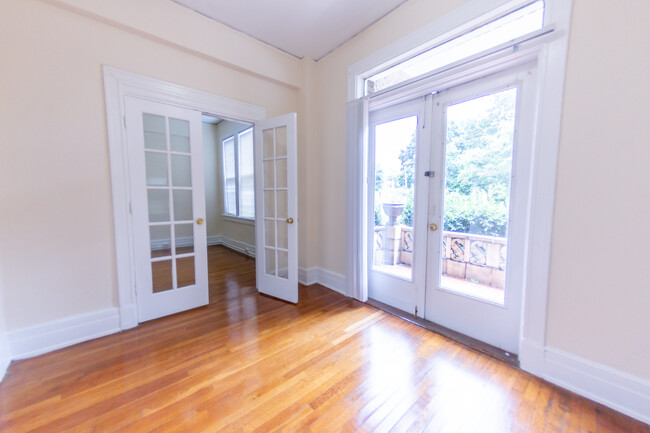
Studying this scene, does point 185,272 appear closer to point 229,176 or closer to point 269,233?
point 269,233

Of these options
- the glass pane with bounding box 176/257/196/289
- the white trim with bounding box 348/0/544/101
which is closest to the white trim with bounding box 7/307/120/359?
the glass pane with bounding box 176/257/196/289

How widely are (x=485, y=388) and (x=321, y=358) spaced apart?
1.14 meters

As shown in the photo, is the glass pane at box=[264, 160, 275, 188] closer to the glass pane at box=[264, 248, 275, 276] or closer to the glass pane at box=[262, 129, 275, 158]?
the glass pane at box=[262, 129, 275, 158]

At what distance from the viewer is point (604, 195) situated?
4.83 feet

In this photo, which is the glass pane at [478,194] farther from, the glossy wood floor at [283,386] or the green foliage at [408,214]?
the glossy wood floor at [283,386]

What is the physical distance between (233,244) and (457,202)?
4.71 meters

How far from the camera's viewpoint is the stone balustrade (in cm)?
202

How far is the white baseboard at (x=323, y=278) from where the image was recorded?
3.18 m

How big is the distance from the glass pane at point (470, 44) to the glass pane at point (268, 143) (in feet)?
4.73

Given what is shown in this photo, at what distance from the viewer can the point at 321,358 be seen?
1.92m

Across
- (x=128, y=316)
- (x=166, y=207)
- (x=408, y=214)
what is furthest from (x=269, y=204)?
(x=128, y=316)

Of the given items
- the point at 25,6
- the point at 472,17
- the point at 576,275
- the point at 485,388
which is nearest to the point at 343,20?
the point at 472,17

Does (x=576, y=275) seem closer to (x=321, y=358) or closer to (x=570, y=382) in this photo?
(x=570, y=382)

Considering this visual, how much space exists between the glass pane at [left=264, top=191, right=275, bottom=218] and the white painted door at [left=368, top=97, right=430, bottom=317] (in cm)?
121
